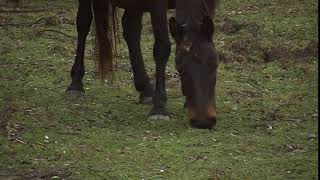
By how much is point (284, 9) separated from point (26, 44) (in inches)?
182

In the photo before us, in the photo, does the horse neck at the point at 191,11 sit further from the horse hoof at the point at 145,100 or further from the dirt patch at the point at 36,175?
the dirt patch at the point at 36,175

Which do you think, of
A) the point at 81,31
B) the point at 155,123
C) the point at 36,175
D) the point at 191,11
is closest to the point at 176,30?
the point at 191,11

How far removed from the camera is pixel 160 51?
19.3 ft

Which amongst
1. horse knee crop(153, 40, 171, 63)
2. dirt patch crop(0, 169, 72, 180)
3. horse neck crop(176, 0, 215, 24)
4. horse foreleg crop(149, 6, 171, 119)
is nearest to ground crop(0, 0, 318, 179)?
dirt patch crop(0, 169, 72, 180)

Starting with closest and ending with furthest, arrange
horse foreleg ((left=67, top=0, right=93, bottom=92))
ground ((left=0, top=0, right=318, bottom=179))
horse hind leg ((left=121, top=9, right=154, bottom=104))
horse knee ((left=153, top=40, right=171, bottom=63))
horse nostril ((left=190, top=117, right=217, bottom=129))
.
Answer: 1. ground ((left=0, top=0, right=318, bottom=179))
2. horse nostril ((left=190, top=117, right=217, bottom=129))
3. horse knee ((left=153, top=40, right=171, bottom=63))
4. horse hind leg ((left=121, top=9, right=154, bottom=104))
5. horse foreleg ((left=67, top=0, right=93, bottom=92))

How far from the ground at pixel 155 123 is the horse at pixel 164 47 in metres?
0.23

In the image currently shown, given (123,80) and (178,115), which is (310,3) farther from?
(178,115)

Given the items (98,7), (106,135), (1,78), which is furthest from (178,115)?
(1,78)

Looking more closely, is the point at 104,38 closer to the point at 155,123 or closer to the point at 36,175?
the point at 155,123

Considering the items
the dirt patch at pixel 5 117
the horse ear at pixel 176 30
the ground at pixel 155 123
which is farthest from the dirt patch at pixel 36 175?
the horse ear at pixel 176 30

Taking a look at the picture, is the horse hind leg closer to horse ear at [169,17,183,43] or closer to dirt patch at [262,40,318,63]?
horse ear at [169,17,183,43]

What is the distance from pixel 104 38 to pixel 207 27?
179 cm

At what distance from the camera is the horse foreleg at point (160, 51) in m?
5.77

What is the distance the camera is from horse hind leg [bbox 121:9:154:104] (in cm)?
658
